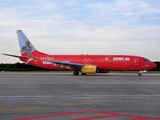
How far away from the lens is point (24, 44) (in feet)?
166

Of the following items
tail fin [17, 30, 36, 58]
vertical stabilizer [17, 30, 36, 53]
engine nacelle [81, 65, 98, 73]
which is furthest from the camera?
vertical stabilizer [17, 30, 36, 53]

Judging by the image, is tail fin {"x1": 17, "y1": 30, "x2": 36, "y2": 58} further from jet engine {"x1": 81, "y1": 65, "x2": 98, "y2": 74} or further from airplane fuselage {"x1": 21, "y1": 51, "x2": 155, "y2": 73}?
jet engine {"x1": 81, "y1": 65, "x2": 98, "y2": 74}

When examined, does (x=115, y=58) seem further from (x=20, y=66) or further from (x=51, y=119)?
(x=20, y=66)

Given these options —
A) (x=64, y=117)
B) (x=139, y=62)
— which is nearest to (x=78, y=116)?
(x=64, y=117)

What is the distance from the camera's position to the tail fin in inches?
1982

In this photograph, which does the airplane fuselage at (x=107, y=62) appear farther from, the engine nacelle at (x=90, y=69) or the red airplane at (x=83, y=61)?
the engine nacelle at (x=90, y=69)

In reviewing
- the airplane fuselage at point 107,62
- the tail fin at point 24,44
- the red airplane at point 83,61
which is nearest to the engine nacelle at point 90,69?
the red airplane at point 83,61

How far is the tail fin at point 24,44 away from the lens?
50.3m

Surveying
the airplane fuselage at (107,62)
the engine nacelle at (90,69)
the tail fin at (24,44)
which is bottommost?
the engine nacelle at (90,69)

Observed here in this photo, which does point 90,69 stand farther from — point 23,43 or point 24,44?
point 23,43

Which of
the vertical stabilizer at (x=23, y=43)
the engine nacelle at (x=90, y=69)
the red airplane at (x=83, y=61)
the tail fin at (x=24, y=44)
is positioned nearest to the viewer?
the engine nacelle at (x=90, y=69)

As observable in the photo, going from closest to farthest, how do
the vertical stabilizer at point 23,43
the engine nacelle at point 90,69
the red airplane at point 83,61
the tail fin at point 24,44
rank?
the engine nacelle at point 90,69, the red airplane at point 83,61, the tail fin at point 24,44, the vertical stabilizer at point 23,43

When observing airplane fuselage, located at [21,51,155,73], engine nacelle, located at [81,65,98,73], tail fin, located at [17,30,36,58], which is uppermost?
tail fin, located at [17,30,36,58]

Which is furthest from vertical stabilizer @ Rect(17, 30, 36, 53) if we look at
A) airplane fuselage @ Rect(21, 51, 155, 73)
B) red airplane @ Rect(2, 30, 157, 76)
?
airplane fuselage @ Rect(21, 51, 155, 73)
